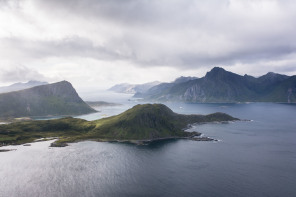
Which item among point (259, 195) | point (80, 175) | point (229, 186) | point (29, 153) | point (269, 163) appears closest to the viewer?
point (259, 195)

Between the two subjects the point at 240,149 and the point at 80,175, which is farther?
the point at 240,149

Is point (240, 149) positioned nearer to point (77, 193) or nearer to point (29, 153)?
point (77, 193)

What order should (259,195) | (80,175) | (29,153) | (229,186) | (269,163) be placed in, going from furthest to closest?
1. (29,153)
2. (269,163)
3. (80,175)
4. (229,186)
5. (259,195)

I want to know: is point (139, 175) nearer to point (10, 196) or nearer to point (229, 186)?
point (229, 186)

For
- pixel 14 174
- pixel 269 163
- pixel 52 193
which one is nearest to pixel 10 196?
pixel 52 193

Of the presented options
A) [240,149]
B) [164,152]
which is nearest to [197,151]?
[164,152]

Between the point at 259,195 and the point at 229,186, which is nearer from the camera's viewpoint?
the point at 259,195
